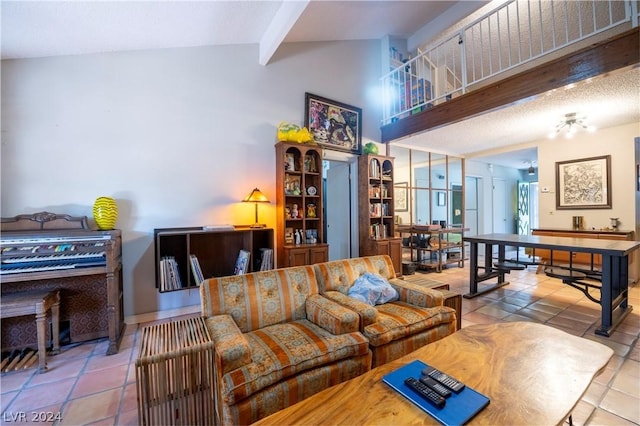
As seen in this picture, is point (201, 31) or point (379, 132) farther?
point (379, 132)

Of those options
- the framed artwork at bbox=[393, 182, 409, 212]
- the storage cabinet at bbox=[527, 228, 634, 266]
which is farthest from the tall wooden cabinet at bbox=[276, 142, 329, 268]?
the storage cabinet at bbox=[527, 228, 634, 266]

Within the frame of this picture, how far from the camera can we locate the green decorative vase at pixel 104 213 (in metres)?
2.56

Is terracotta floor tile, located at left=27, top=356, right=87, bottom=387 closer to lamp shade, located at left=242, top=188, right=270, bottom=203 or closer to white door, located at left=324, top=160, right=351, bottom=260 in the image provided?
lamp shade, located at left=242, top=188, right=270, bottom=203

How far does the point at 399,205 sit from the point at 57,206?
17.6 ft

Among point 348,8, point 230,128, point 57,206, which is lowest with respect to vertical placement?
point 57,206

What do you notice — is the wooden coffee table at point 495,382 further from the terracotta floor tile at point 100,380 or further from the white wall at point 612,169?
the white wall at point 612,169

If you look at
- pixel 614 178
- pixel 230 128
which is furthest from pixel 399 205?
pixel 230 128

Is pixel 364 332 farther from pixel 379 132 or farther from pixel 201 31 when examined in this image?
pixel 379 132

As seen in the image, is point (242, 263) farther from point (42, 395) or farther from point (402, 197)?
point (402, 197)

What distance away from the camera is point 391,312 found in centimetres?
211

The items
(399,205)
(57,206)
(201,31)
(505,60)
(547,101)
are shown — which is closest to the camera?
(57,206)

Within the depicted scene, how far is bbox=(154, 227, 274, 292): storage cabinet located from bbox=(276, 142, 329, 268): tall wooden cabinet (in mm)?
318

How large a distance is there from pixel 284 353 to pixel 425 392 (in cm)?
74

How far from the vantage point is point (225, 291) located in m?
1.91
